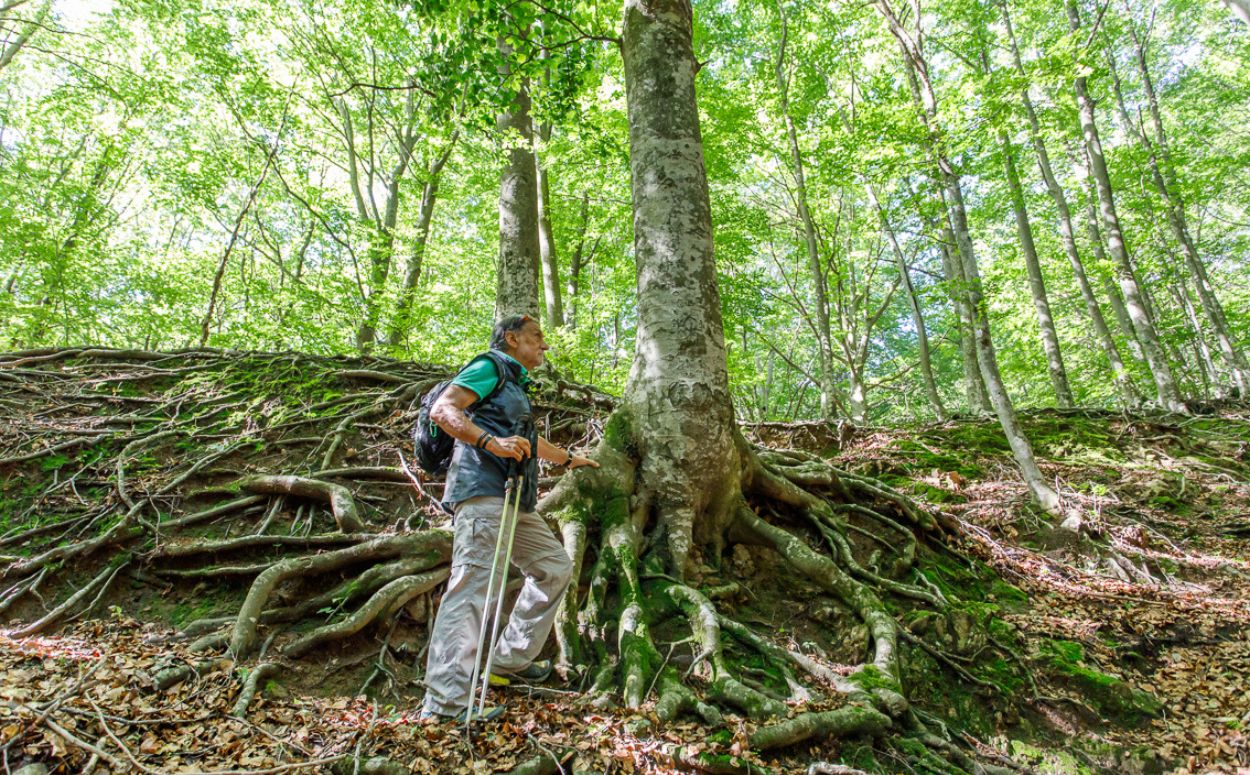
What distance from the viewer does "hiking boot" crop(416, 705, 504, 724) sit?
279 centimetres

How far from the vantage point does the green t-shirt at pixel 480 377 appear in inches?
127

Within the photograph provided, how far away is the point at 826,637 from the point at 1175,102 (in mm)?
26918

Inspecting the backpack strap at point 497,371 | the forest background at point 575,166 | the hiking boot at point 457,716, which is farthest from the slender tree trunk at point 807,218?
the hiking boot at point 457,716

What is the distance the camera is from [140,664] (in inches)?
114

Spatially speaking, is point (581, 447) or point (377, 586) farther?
point (581, 447)

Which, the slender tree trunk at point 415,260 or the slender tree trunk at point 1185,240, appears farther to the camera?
the slender tree trunk at point 1185,240

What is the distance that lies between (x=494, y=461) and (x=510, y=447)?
9.6 inches

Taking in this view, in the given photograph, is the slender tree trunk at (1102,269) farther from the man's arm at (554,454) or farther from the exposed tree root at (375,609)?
the exposed tree root at (375,609)

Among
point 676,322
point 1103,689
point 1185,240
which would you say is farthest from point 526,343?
point 1185,240

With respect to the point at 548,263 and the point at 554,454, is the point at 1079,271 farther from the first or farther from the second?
the point at 554,454

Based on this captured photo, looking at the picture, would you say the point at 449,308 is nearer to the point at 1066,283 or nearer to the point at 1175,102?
the point at 1066,283

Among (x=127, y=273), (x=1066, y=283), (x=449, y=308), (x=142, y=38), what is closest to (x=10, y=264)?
(x=127, y=273)

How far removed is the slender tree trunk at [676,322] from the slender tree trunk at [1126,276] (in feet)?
30.4

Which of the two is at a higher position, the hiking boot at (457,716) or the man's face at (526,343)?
the man's face at (526,343)
